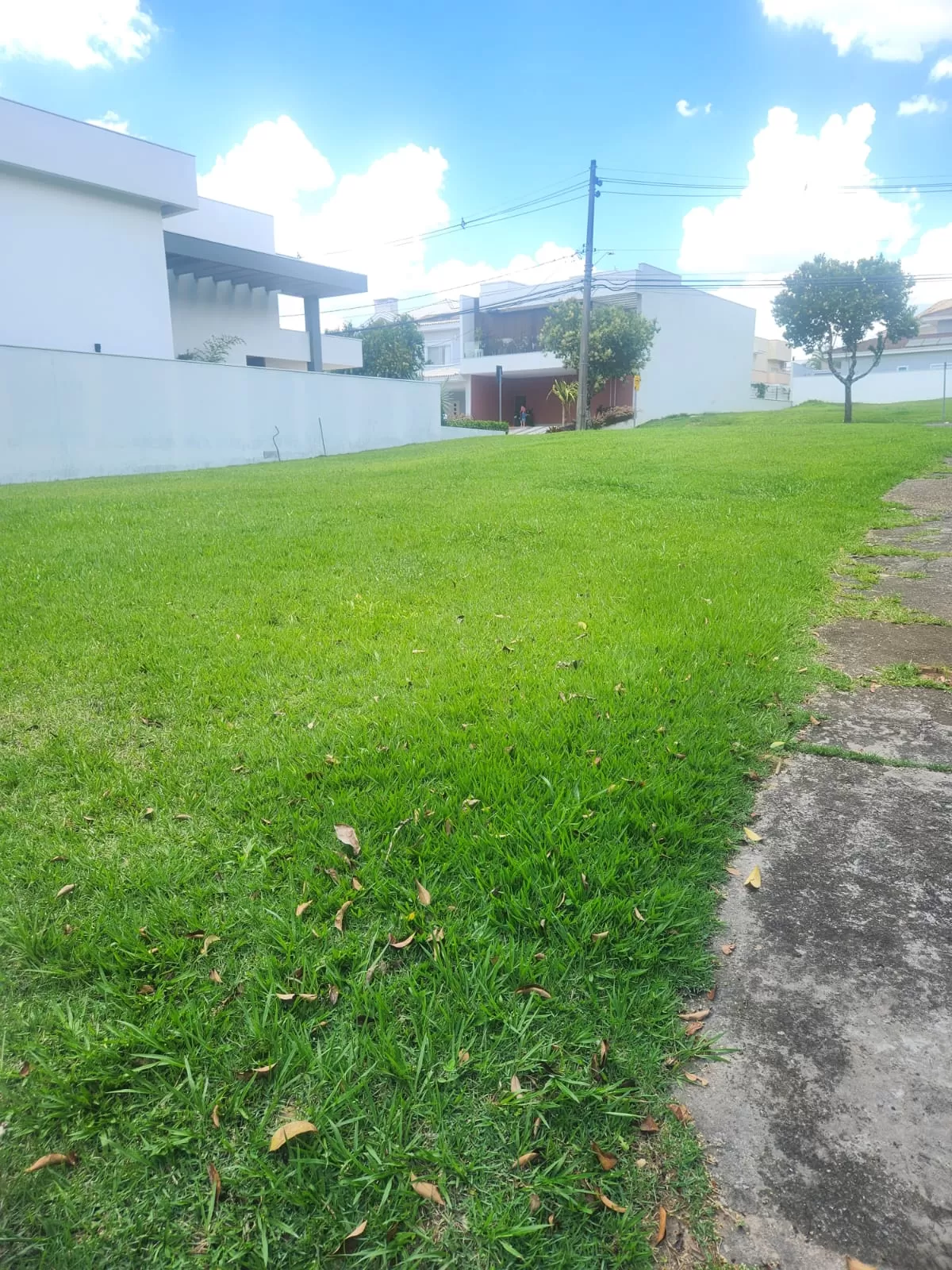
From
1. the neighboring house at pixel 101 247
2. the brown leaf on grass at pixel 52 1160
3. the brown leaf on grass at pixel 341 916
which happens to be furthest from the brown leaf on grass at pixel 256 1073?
the neighboring house at pixel 101 247

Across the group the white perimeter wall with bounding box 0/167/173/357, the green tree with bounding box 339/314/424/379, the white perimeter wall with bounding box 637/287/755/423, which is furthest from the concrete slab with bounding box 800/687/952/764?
the white perimeter wall with bounding box 637/287/755/423

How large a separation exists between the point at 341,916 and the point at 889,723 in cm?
248

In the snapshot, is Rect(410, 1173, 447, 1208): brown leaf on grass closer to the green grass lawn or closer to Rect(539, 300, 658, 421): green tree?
the green grass lawn

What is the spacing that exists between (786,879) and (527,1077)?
1.07 meters

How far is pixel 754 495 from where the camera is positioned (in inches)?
371

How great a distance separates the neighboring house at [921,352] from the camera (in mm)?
53500

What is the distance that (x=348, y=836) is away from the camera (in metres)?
2.54

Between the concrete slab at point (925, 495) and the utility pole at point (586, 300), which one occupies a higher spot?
the utility pole at point (586, 300)

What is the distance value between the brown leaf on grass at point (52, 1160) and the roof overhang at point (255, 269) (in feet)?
95.7

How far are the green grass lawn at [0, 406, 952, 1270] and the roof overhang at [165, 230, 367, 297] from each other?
25353mm

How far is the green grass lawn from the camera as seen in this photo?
150 centimetres

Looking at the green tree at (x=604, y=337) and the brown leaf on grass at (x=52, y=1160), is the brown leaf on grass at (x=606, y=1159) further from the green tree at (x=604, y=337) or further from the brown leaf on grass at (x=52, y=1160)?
the green tree at (x=604, y=337)

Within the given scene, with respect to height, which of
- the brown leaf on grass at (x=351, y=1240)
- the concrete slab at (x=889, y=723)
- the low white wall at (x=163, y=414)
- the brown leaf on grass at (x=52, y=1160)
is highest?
the low white wall at (x=163, y=414)

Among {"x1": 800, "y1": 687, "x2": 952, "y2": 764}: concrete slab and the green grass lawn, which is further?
{"x1": 800, "y1": 687, "x2": 952, "y2": 764}: concrete slab
